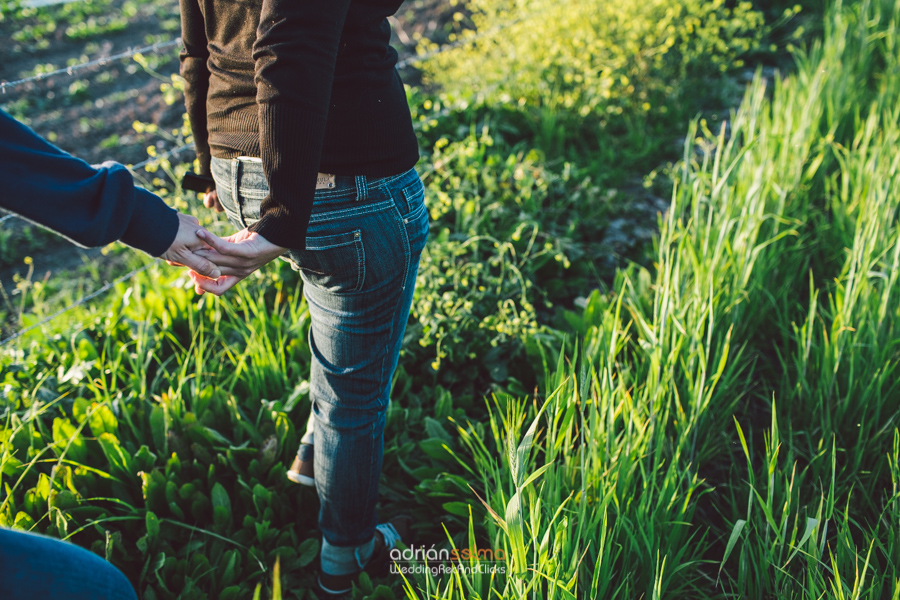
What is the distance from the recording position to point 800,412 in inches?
77.9

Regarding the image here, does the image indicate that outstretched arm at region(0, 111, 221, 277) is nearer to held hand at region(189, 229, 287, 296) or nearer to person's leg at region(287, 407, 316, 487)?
held hand at region(189, 229, 287, 296)

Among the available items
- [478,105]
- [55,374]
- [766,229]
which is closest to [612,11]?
[478,105]

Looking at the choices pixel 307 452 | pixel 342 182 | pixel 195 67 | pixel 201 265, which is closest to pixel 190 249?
Result: pixel 201 265

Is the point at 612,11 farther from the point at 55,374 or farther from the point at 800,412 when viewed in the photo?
the point at 55,374

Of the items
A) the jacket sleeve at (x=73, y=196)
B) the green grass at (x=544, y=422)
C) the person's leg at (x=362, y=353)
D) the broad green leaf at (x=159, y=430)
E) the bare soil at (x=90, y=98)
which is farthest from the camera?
the bare soil at (x=90, y=98)

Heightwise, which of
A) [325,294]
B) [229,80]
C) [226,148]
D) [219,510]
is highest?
[229,80]

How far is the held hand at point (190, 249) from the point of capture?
1123 millimetres

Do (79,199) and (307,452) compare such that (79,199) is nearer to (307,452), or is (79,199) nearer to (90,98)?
(307,452)

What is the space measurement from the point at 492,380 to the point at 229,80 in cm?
145

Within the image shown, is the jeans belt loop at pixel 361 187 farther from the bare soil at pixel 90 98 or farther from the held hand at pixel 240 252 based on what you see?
the bare soil at pixel 90 98

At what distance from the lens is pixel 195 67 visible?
1.37 meters

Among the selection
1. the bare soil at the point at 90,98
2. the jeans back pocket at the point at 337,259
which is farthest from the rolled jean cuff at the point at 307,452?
the bare soil at the point at 90,98

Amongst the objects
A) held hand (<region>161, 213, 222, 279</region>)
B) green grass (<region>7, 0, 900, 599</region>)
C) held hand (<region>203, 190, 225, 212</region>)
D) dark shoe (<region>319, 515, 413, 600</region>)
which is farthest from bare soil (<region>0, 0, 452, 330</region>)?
held hand (<region>161, 213, 222, 279</region>)

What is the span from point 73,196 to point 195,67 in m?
0.54
